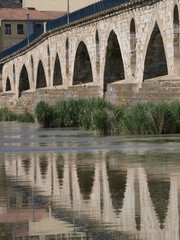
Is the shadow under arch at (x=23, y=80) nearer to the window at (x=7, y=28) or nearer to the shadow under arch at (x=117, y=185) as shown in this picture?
the window at (x=7, y=28)

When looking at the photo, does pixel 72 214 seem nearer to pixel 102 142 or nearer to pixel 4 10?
pixel 102 142

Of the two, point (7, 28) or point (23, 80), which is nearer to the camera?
point (23, 80)

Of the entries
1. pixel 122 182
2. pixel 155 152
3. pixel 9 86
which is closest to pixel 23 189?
pixel 122 182

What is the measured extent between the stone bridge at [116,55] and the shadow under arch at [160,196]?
720 inches

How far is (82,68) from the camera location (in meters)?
56.4

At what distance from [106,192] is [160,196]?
1.03m

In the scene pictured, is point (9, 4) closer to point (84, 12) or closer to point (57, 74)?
point (57, 74)

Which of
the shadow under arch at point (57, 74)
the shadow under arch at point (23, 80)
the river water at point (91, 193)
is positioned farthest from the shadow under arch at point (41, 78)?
the river water at point (91, 193)

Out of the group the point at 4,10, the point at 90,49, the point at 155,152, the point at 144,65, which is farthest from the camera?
the point at 4,10

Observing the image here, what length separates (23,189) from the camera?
12711 millimetres

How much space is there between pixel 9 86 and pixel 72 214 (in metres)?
78.3

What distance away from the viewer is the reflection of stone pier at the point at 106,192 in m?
8.96

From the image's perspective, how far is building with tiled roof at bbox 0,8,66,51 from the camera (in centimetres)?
11131

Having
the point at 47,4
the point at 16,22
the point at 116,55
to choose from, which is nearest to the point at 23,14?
the point at 16,22
